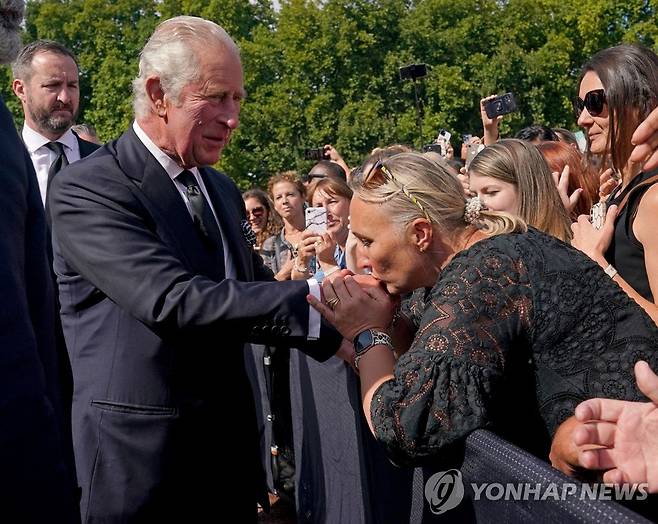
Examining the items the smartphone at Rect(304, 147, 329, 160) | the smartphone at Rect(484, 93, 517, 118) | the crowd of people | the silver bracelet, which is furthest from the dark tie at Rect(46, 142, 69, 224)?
the smartphone at Rect(304, 147, 329, 160)

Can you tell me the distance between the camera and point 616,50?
3957mm

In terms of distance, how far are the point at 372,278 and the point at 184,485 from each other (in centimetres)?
96

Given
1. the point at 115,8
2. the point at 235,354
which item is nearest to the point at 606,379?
the point at 235,354

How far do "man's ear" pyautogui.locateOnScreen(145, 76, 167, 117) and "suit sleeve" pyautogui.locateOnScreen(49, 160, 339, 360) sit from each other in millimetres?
324

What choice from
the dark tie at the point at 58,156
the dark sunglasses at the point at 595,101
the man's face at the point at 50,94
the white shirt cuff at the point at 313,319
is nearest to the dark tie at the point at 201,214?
the white shirt cuff at the point at 313,319

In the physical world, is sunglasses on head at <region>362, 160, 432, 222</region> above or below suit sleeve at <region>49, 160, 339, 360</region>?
above

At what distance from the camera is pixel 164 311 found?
2648 millimetres

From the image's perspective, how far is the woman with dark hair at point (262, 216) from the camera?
9.03 metres

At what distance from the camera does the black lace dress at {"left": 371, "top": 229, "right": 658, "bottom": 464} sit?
2.35m

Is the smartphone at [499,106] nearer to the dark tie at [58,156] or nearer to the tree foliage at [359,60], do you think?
the dark tie at [58,156]

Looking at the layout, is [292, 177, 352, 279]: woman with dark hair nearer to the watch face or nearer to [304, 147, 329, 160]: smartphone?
the watch face

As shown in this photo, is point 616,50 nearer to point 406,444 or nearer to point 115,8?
point 406,444

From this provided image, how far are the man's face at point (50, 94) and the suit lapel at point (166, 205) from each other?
2.81 m

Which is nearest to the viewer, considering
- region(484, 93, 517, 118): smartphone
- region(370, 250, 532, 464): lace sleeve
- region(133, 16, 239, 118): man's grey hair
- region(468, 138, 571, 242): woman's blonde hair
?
region(370, 250, 532, 464): lace sleeve
